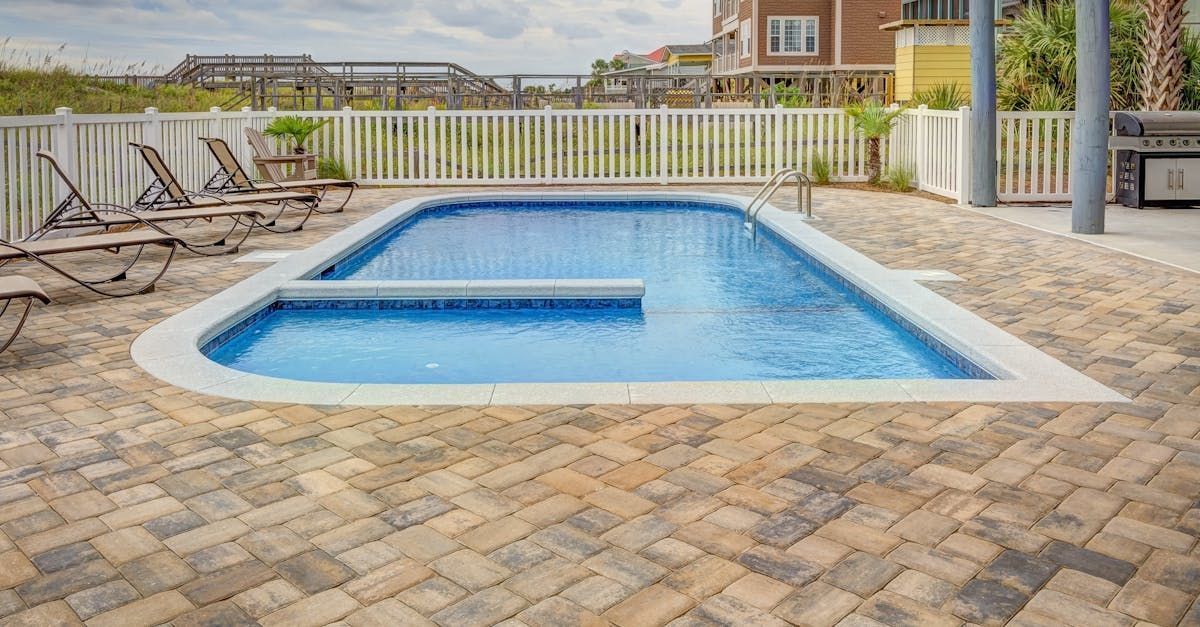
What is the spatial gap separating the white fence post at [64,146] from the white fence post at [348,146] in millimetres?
6149

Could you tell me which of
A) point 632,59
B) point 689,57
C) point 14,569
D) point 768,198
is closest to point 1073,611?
point 14,569

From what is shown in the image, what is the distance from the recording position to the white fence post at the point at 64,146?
932 centimetres

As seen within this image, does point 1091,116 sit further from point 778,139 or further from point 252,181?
point 252,181

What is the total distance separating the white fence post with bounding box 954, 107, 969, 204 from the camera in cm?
1148

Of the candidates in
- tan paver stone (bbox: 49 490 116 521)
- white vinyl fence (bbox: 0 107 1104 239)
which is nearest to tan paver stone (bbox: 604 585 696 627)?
tan paver stone (bbox: 49 490 116 521)

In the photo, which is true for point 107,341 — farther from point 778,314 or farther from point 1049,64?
point 1049,64

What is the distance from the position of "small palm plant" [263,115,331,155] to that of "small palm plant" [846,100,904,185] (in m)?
7.41

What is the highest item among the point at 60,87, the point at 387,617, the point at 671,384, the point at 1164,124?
the point at 60,87

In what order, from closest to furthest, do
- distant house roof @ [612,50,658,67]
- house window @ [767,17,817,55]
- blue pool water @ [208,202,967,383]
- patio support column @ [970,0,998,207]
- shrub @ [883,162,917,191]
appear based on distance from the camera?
1. blue pool water @ [208,202,967,383]
2. patio support column @ [970,0,998,207]
3. shrub @ [883,162,917,191]
4. house window @ [767,17,817,55]
5. distant house roof @ [612,50,658,67]

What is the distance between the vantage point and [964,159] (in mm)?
11727

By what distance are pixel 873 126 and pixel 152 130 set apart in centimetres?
885

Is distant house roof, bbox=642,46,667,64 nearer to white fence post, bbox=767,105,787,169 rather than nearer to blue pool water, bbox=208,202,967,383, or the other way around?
white fence post, bbox=767,105,787,169

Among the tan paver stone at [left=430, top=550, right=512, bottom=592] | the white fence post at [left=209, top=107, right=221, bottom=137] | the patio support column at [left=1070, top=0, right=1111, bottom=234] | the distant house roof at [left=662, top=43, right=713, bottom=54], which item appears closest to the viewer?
the tan paver stone at [left=430, top=550, right=512, bottom=592]

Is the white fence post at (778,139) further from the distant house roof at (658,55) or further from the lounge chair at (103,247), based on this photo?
the distant house roof at (658,55)
